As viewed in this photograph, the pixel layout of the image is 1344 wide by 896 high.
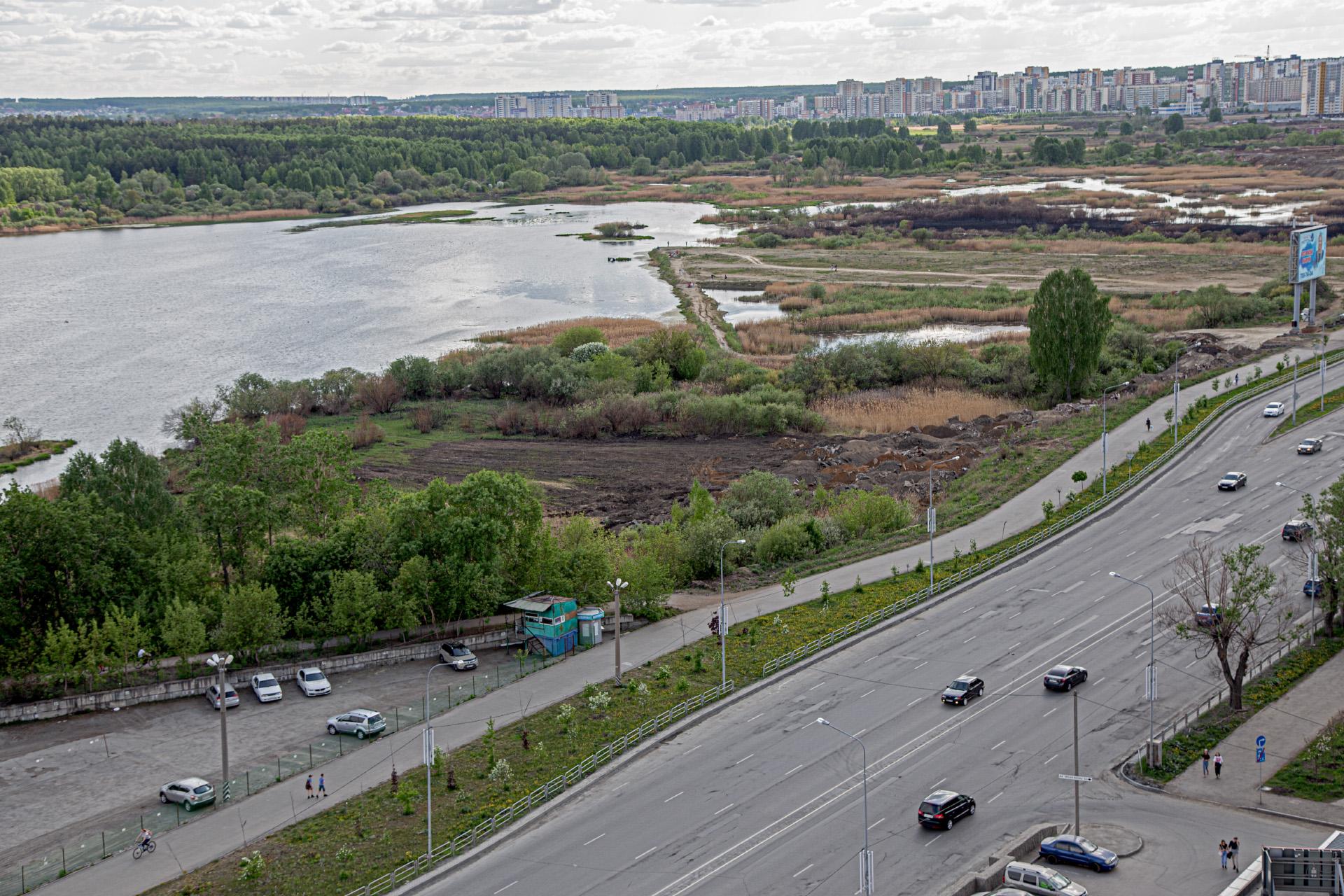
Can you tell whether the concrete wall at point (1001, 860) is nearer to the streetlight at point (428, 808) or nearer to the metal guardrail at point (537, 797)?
the metal guardrail at point (537, 797)

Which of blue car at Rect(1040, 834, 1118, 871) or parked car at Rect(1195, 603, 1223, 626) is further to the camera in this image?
parked car at Rect(1195, 603, 1223, 626)

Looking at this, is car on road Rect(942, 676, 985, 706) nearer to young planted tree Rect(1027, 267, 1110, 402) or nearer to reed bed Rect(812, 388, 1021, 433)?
reed bed Rect(812, 388, 1021, 433)

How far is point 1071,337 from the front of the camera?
77062 mm

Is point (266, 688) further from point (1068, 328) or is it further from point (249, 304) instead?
point (249, 304)

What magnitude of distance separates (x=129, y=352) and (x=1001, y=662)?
91.1m

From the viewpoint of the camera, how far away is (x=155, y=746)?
36844mm

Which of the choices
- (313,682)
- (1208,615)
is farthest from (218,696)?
(1208,615)

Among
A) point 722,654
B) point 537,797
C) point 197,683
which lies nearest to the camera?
point 537,797

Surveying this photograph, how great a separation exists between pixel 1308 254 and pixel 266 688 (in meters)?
75.8

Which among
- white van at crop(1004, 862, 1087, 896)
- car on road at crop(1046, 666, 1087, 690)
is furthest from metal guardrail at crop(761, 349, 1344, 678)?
white van at crop(1004, 862, 1087, 896)

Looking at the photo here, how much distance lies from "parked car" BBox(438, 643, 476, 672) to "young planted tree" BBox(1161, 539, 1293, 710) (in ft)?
72.2

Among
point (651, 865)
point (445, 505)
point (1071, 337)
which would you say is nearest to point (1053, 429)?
point (1071, 337)

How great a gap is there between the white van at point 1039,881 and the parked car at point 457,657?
809 inches

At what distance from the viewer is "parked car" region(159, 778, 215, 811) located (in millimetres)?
32625
